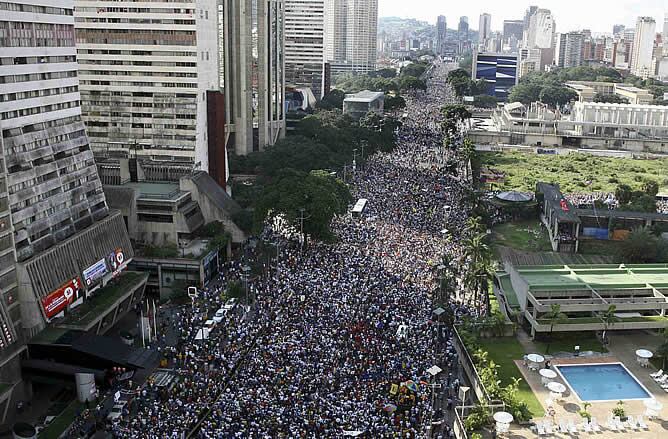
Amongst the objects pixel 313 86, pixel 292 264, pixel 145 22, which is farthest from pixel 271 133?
pixel 313 86

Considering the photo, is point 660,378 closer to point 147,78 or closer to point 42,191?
point 42,191

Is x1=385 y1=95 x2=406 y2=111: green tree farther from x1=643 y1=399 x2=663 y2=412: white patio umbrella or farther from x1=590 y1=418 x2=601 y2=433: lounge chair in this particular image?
x1=590 y1=418 x2=601 y2=433: lounge chair

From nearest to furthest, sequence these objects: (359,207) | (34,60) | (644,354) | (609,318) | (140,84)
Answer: (644,354), (609,318), (34,60), (140,84), (359,207)

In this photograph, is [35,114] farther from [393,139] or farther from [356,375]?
[393,139]

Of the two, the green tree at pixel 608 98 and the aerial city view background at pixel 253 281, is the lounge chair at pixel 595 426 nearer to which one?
the aerial city view background at pixel 253 281

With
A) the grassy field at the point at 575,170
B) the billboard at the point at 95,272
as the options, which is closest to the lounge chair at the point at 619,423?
the billboard at the point at 95,272

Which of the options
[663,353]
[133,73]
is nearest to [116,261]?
[133,73]
